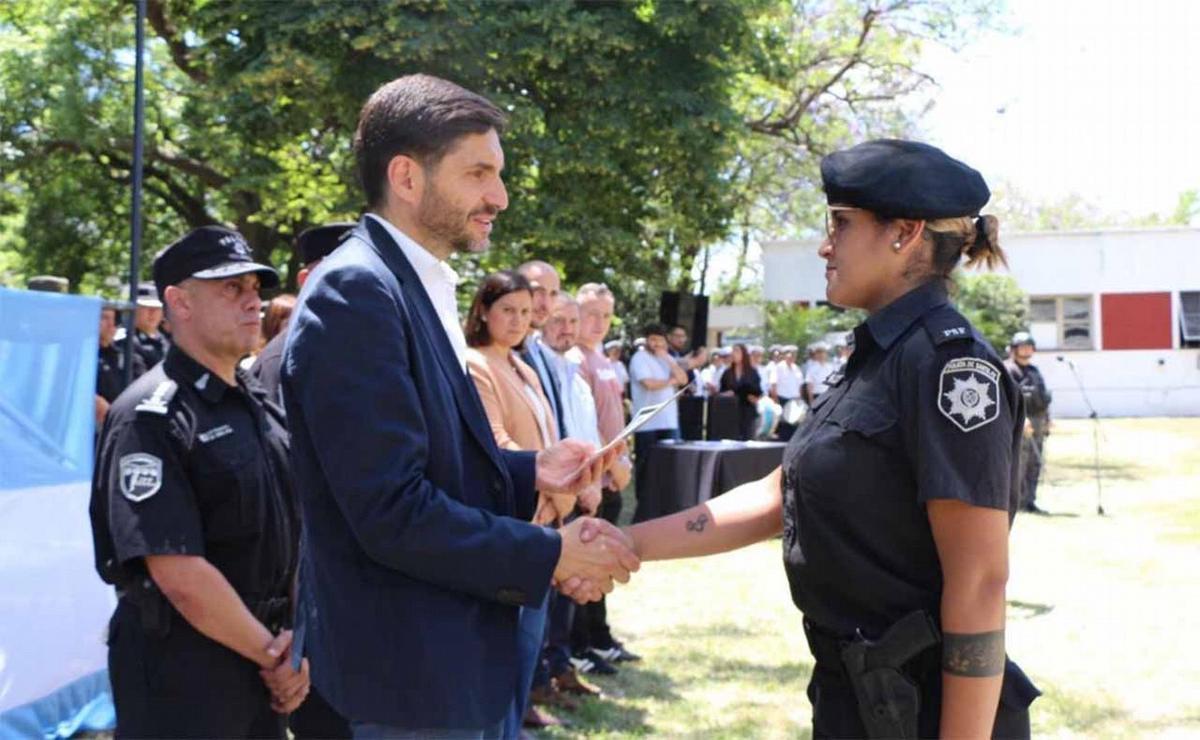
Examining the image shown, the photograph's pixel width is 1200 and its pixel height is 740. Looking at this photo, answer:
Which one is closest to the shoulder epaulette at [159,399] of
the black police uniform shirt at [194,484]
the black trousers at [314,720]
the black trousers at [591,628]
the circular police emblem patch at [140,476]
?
the black police uniform shirt at [194,484]

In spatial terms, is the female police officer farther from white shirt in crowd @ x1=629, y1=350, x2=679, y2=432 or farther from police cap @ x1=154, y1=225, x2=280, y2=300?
white shirt in crowd @ x1=629, y1=350, x2=679, y2=432

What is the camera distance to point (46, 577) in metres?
5.04

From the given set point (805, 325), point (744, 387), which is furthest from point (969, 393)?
point (805, 325)

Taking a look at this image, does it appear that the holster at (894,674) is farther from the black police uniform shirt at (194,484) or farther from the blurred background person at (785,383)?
the blurred background person at (785,383)

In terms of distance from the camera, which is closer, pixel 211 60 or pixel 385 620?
pixel 385 620

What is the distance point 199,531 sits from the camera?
3.10 m

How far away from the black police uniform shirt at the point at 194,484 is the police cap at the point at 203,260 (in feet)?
0.74

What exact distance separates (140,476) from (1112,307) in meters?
38.8

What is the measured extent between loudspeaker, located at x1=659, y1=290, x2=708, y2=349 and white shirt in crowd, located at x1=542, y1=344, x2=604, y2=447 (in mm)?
12699

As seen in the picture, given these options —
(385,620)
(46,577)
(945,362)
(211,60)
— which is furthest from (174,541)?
(211,60)

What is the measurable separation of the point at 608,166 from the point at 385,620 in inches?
538

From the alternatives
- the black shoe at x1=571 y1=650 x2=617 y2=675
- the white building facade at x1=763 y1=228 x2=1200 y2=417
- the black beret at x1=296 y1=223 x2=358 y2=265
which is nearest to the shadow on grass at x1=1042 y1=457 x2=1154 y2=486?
the black shoe at x1=571 y1=650 x2=617 y2=675

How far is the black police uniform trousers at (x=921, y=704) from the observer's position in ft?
7.79

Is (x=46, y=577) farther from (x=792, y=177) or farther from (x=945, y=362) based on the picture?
(x=792, y=177)
